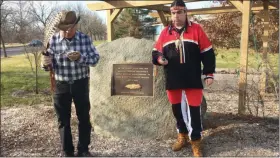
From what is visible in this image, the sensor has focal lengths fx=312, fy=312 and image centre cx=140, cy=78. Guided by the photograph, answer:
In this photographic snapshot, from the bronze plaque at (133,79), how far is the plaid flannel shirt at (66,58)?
1.05m

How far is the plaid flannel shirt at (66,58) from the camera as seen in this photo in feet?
11.2

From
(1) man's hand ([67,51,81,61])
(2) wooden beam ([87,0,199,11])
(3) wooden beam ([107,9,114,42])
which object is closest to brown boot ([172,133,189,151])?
(1) man's hand ([67,51,81,61])

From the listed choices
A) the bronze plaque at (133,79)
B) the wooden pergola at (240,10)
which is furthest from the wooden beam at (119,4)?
the bronze plaque at (133,79)

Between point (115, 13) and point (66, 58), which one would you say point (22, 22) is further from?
point (66, 58)

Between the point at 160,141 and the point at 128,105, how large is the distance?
0.67 metres

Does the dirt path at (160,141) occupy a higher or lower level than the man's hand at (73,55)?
lower

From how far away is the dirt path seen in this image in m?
3.95

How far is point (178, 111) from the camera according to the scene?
12.6 ft

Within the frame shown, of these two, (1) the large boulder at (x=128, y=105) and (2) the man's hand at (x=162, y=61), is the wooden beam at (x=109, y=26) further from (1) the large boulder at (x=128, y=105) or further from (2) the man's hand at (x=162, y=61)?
(2) the man's hand at (x=162, y=61)

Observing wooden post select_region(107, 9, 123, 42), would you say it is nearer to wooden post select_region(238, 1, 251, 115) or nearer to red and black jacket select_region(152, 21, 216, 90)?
wooden post select_region(238, 1, 251, 115)

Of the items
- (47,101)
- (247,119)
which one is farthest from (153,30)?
(247,119)

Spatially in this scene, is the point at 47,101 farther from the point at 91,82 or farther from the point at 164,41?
the point at 164,41

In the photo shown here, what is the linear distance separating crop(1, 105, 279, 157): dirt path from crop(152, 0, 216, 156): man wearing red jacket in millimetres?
512

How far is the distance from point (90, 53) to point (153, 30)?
77.0ft
